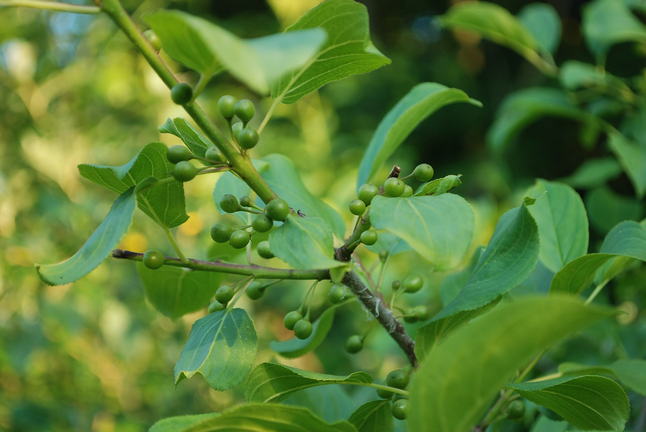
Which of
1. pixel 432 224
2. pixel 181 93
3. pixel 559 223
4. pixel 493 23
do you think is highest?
pixel 181 93

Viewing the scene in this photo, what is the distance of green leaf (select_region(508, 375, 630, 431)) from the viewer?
0.46 meters

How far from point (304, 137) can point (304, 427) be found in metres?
2.23

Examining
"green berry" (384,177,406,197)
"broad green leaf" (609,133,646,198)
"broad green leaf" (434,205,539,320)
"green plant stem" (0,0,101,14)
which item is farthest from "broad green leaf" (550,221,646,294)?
"broad green leaf" (609,133,646,198)

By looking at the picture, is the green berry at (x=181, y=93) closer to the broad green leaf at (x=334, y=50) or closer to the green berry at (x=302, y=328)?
the broad green leaf at (x=334, y=50)

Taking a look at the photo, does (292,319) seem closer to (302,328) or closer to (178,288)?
(302,328)

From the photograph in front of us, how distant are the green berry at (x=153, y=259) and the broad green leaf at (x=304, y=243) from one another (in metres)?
0.09

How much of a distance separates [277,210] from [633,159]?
2.69 ft

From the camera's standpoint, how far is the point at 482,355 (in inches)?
12.7

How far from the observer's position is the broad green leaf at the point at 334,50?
1.40 feet

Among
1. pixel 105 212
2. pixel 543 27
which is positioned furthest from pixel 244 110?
pixel 105 212

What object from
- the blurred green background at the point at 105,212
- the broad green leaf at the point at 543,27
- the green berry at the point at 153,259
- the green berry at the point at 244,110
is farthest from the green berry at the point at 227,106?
the broad green leaf at the point at 543,27

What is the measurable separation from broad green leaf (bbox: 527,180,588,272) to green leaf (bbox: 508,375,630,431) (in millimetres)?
188

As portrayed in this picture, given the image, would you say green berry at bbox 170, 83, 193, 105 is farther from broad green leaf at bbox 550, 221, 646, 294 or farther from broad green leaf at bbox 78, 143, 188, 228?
broad green leaf at bbox 550, 221, 646, 294

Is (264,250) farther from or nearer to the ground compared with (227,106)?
nearer to the ground
